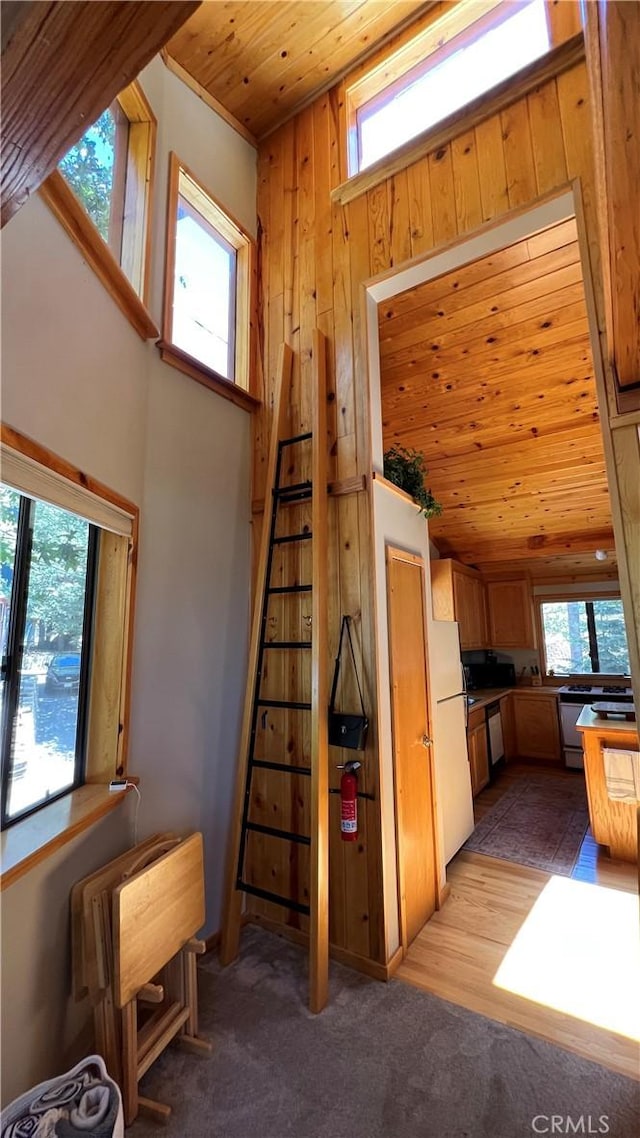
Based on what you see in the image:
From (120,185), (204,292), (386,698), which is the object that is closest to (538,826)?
(386,698)

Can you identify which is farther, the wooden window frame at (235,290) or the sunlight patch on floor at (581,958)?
the wooden window frame at (235,290)

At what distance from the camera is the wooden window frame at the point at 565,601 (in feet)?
18.5

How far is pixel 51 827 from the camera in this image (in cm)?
147

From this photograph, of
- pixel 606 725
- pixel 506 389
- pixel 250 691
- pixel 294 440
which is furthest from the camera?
pixel 506 389

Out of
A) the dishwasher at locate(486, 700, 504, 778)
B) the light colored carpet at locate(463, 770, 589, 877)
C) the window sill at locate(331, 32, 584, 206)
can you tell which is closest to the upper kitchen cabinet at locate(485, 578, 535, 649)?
the dishwasher at locate(486, 700, 504, 778)

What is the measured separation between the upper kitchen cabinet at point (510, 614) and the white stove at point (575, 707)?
0.78m

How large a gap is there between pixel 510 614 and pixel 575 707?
130cm

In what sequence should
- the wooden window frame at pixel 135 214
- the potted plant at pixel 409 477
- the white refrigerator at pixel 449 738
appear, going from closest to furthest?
the wooden window frame at pixel 135 214
the potted plant at pixel 409 477
the white refrigerator at pixel 449 738

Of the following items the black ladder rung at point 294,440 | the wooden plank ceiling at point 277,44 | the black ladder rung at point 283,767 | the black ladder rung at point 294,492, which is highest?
the wooden plank ceiling at point 277,44

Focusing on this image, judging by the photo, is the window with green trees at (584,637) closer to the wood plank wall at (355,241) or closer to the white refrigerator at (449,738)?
the white refrigerator at (449,738)

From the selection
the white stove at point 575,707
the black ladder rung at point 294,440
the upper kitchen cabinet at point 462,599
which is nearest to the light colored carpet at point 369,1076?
the black ladder rung at point 294,440

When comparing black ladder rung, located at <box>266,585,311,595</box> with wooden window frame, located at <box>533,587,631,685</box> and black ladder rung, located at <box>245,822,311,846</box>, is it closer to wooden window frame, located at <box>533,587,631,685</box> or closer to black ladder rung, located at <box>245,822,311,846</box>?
black ladder rung, located at <box>245,822,311,846</box>

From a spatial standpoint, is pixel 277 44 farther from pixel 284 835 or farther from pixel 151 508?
Result: pixel 284 835

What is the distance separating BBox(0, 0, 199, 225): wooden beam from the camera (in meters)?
0.49
